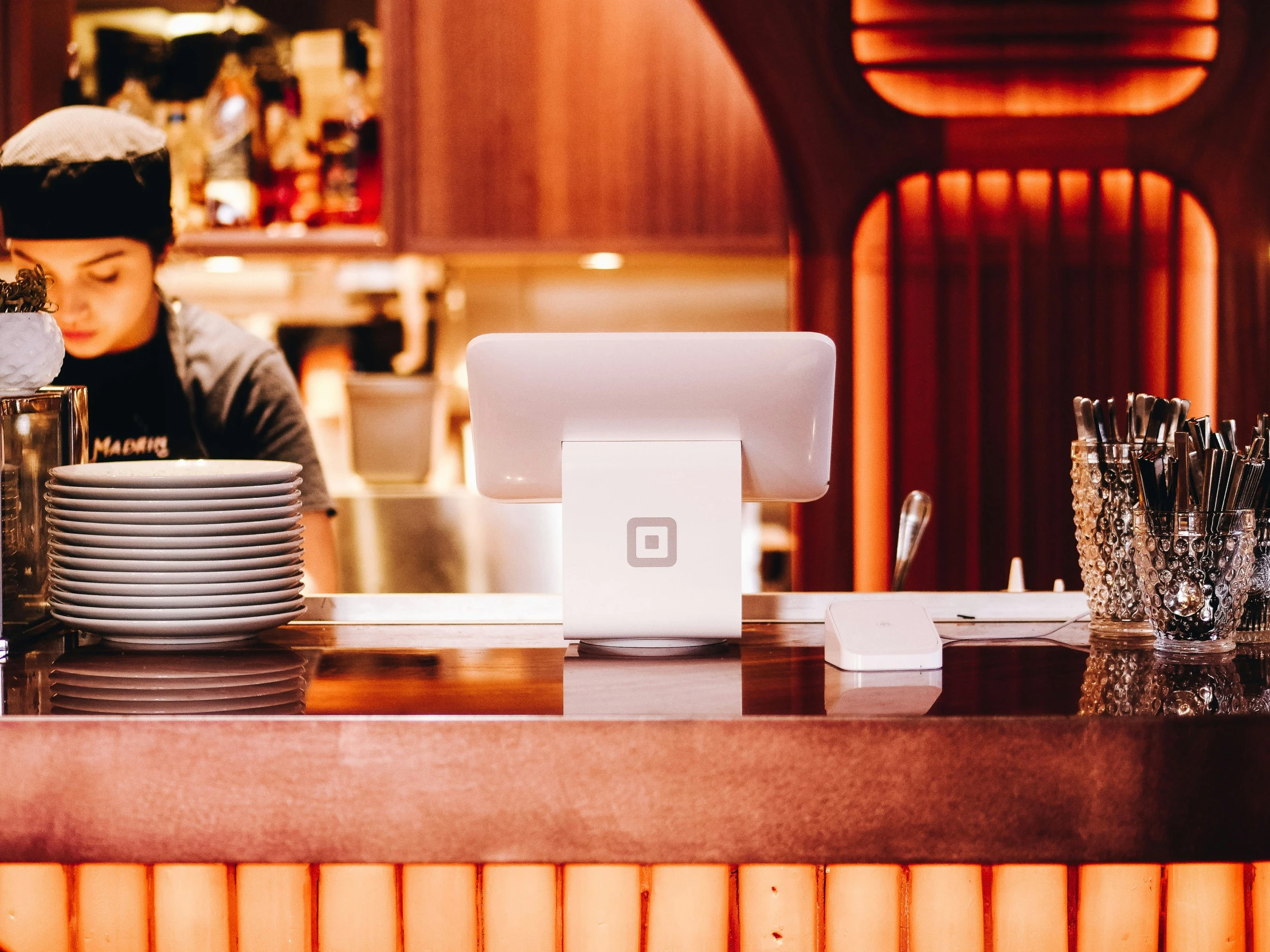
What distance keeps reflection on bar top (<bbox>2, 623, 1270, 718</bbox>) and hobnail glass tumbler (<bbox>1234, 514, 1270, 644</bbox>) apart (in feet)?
0.05

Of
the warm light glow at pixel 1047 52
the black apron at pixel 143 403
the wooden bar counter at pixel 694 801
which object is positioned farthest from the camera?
the warm light glow at pixel 1047 52

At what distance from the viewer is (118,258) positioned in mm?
1910

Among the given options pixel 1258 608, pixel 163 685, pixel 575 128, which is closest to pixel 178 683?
pixel 163 685

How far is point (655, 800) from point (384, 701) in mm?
220

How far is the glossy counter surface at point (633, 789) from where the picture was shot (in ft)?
2.70

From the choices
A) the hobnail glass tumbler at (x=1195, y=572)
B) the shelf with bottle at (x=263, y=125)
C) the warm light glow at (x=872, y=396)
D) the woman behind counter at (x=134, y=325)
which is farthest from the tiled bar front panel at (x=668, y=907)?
the shelf with bottle at (x=263, y=125)

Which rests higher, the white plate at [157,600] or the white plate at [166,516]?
the white plate at [166,516]

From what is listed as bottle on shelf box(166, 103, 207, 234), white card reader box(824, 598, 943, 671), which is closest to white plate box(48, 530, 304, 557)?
white card reader box(824, 598, 943, 671)

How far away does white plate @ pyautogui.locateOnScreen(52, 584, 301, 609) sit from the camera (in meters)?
1.06

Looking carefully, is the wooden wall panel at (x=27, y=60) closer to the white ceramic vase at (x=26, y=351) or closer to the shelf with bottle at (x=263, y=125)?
the shelf with bottle at (x=263, y=125)

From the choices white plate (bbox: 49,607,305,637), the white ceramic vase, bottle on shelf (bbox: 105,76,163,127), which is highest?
bottle on shelf (bbox: 105,76,163,127)

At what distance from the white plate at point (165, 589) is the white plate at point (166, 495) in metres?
0.07

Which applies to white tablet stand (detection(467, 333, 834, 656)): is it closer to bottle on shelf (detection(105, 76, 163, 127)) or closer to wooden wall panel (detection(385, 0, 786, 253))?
wooden wall panel (detection(385, 0, 786, 253))

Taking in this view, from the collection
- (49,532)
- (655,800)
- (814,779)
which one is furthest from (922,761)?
(49,532)
